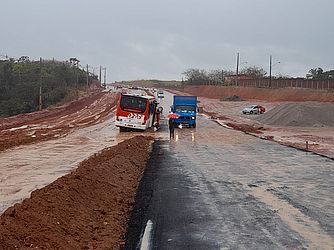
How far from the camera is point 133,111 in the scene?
39.6m

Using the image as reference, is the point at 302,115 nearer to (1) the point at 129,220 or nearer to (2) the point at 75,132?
(2) the point at 75,132

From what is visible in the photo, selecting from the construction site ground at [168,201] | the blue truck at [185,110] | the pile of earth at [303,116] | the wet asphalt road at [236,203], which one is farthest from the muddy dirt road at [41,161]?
the pile of earth at [303,116]

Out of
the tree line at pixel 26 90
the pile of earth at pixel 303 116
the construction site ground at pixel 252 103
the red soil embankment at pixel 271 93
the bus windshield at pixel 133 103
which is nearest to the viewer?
the bus windshield at pixel 133 103

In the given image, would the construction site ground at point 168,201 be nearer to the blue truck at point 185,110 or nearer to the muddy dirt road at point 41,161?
the muddy dirt road at point 41,161

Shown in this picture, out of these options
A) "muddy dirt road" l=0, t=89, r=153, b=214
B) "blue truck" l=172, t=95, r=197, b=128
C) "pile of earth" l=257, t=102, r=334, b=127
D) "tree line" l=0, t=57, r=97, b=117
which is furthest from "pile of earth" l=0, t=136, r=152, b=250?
"tree line" l=0, t=57, r=97, b=117

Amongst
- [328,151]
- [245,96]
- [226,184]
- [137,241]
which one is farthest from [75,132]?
[245,96]

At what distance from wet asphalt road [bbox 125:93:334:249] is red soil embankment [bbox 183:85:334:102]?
210 ft

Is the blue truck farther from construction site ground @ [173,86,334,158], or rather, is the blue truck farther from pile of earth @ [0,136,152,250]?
pile of earth @ [0,136,152,250]

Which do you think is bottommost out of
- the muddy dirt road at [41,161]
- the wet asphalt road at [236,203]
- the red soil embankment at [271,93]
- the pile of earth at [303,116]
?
the muddy dirt road at [41,161]

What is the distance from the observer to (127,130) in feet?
135

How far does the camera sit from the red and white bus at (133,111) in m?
39.4

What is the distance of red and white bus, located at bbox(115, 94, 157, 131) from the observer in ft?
129

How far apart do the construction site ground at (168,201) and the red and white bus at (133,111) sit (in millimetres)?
14438

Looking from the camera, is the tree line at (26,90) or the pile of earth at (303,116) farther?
the tree line at (26,90)
